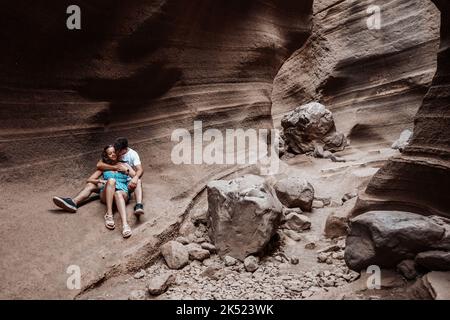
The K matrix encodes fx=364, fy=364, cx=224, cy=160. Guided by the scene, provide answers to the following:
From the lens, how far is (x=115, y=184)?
14.2 feet

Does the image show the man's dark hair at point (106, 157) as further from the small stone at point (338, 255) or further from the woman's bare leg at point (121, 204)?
the small stone at point (338, 255)

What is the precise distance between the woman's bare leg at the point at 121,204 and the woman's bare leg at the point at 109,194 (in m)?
0.06

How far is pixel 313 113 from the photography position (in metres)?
8.39

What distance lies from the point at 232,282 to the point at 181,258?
2.10ft

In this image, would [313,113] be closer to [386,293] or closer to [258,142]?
[258,142]

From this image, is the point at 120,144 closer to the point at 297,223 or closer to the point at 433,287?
the point at 297,223

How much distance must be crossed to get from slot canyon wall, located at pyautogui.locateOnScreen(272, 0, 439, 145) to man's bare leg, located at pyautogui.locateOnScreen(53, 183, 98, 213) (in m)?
6.70

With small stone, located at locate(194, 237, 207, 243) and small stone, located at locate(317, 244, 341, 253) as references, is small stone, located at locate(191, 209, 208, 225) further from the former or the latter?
small stone, located at locate(317, 244, 341, 253)

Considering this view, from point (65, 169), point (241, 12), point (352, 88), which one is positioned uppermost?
point (241, 12)

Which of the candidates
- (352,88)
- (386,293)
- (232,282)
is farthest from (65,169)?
(352,88)

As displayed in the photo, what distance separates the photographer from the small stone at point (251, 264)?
3.72 metres

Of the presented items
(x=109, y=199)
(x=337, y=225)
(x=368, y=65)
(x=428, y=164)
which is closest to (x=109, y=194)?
(x=109, y=199)

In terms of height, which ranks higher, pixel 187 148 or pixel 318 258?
pixel 187 148

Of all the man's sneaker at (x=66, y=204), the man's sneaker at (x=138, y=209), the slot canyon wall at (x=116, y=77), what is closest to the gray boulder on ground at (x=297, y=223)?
the man's sneaker at (x=138, y=209)
